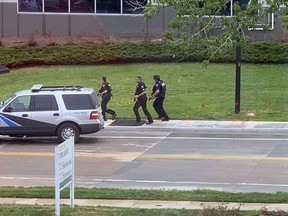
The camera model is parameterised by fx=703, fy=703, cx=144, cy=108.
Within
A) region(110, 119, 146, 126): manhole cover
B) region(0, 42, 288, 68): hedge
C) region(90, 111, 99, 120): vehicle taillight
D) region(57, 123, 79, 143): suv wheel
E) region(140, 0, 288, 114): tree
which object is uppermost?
region(140, 0, 288, 114): tree

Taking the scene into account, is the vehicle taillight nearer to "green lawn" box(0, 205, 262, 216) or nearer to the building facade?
"green lawn" box(0, 205, 262, 216)

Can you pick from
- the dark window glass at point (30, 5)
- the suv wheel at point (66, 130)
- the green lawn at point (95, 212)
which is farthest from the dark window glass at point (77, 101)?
the dark window glass at point (30, 5)

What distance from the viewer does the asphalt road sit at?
49.9 ft

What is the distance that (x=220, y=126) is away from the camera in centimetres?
2434

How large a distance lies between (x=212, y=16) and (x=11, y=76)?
2448 centimetres

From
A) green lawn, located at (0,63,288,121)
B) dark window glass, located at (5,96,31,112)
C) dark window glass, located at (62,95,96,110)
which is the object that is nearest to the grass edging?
dark window glass, located at (62,95,96,110)

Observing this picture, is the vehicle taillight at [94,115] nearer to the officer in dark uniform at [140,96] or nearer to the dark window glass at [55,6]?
the officer in dark uniform at [140,96]

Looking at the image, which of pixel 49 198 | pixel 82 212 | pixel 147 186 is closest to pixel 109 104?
pixel 147 186

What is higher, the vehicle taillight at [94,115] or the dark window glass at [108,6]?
the dark window glass at [108,6]

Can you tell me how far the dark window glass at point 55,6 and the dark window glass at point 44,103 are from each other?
17198 mm

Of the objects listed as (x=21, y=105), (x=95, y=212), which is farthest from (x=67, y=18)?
(x=95, y=212)

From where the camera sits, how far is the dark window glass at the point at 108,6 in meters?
37.9

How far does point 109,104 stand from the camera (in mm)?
28062

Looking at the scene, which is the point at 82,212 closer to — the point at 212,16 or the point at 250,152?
the point at 212,16
